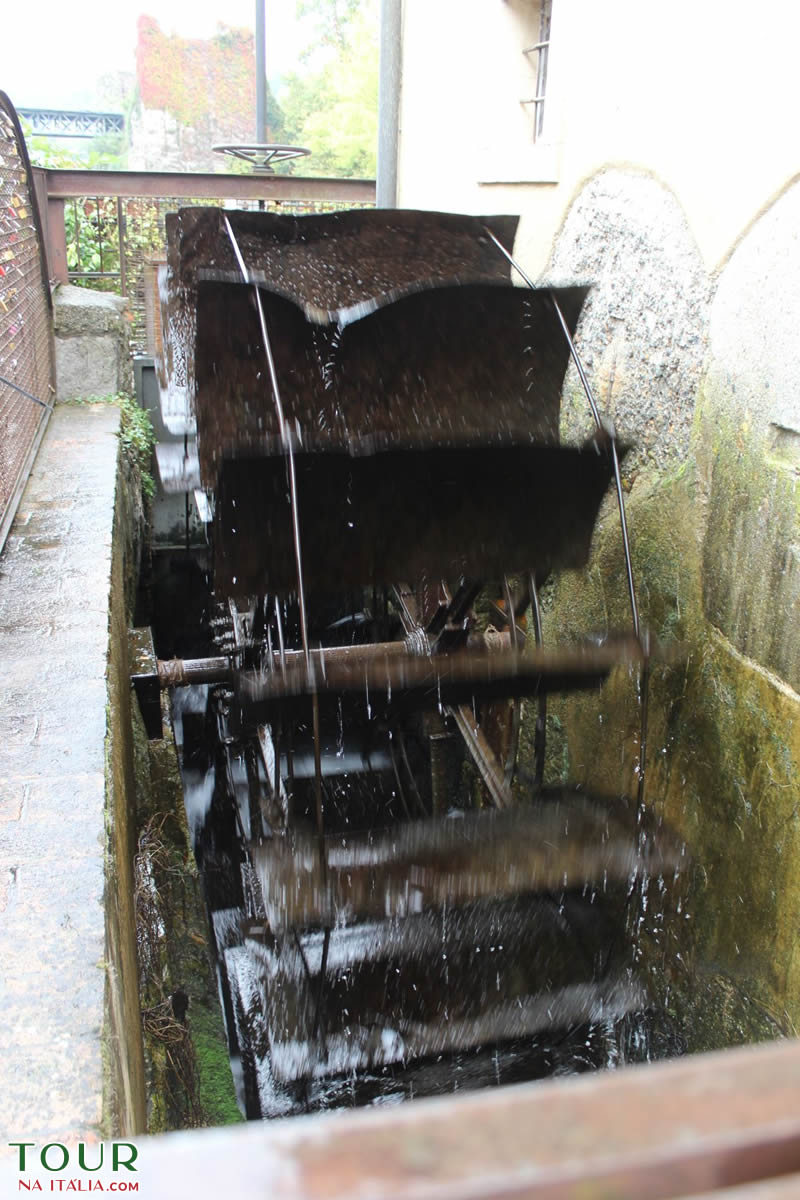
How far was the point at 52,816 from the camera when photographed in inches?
83.0

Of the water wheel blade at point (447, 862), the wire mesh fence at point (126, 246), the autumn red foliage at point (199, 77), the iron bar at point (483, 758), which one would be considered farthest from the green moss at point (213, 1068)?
the autumn red foliage at point (199, 77)

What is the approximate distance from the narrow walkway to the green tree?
3564 cm

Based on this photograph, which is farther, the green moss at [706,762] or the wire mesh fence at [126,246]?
the wire mesh fence at [126,246]

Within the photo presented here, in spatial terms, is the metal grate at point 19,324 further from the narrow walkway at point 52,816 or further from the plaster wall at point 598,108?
the plaster wall at point 598,108

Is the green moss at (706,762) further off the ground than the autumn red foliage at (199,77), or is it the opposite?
the autumn red foliage at (199,77)

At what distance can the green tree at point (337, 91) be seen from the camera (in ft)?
123

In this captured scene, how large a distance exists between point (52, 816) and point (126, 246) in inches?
353

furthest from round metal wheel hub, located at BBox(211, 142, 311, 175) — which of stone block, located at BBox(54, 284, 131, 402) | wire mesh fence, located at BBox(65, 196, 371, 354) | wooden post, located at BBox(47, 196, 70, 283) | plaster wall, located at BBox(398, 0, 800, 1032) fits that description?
plaster wall, located at BBox(398, 0, 800, 1032)

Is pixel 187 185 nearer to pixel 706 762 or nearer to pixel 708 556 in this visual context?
pixel 708 556

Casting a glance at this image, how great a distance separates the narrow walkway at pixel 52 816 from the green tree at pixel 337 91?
35.6 meters

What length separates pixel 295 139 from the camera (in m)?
43.1

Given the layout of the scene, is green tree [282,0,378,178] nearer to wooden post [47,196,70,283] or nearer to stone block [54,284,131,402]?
wooden post [47,196,70,283]

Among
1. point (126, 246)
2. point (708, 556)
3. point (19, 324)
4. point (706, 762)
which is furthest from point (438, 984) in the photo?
point (126, 246)

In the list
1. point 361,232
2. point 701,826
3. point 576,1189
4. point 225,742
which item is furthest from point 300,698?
point 576,1189
